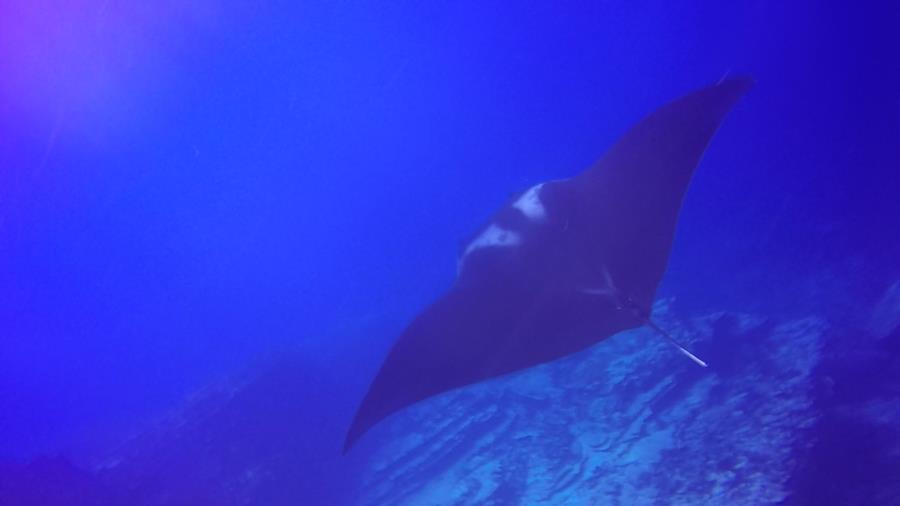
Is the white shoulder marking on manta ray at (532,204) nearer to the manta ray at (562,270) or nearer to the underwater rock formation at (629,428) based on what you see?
the manta ray at (562,270)

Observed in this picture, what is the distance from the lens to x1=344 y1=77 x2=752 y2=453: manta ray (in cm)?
348

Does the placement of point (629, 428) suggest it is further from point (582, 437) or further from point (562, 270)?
point (562, 270)

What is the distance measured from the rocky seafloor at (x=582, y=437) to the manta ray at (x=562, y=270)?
4427 mm

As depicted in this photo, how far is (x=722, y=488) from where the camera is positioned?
6609mm

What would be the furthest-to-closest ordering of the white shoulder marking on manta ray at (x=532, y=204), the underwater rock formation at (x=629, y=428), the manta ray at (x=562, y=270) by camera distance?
the underwater rock formation at (x=629, y=428) < the white shoulder marking on manta ray at (x=532, y=204) < the manta ray at (x=562, y=270)

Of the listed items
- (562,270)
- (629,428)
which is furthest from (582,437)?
(562,270)

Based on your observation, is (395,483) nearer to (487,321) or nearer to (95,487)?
(95,487)

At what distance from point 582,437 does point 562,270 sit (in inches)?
290

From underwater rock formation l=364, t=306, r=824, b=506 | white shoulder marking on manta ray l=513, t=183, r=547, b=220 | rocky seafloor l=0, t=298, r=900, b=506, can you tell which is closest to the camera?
white shoulder marking on manta ray l=513, t=183, r=547, b=220

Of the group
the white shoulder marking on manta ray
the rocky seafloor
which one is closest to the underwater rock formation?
the rocky seafloor

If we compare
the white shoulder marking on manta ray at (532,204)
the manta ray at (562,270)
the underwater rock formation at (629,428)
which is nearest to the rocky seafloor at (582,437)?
the underwater rock formation at (629,428)

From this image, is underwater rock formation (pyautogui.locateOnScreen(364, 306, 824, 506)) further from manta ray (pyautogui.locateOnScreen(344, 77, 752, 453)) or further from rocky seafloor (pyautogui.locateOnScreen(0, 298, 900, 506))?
manta ray (pyautogui.locateOnScreen(344, 77, 752, 453))

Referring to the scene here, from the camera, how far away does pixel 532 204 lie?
407cm

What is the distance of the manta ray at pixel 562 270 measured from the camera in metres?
3.48
